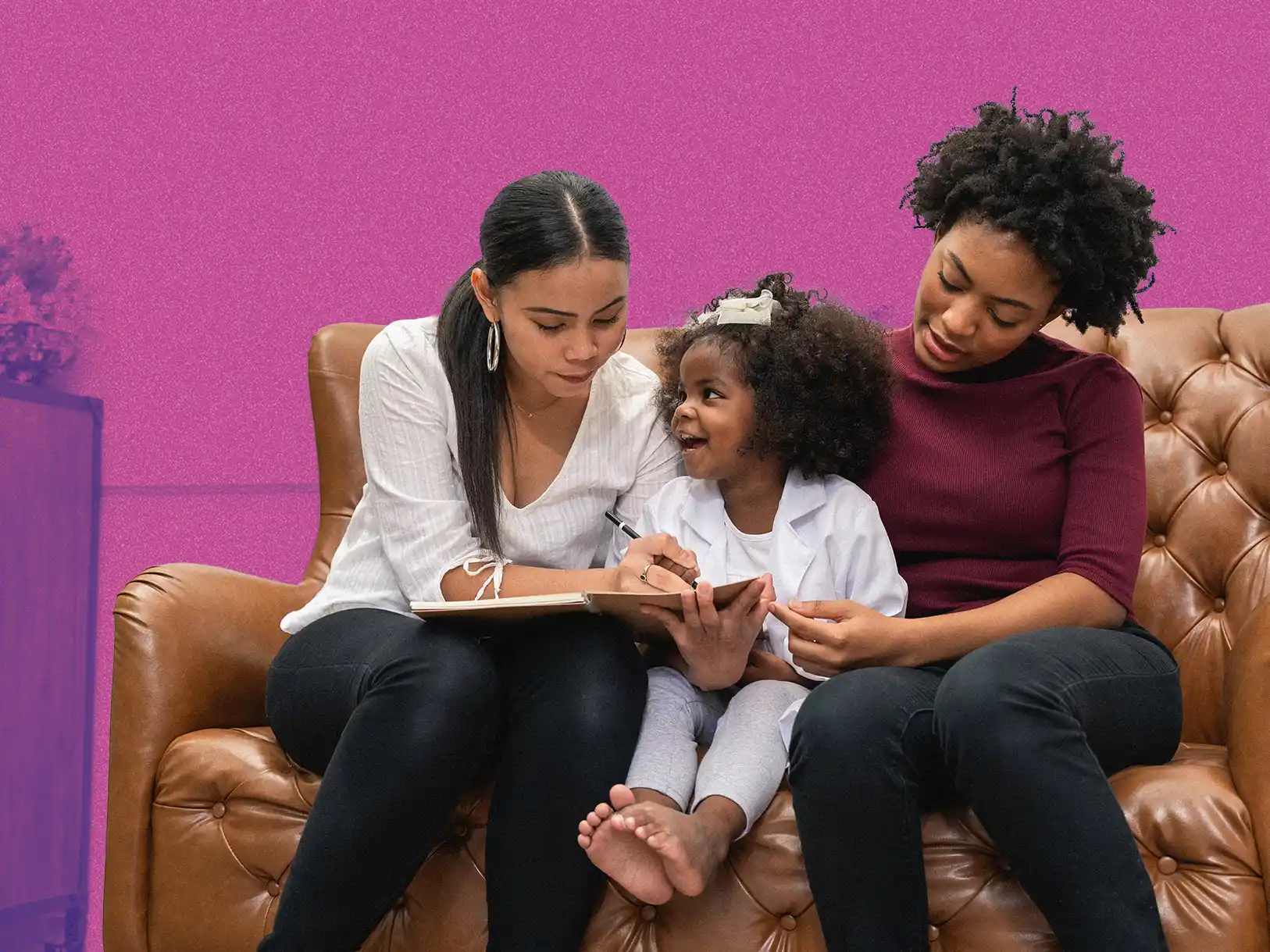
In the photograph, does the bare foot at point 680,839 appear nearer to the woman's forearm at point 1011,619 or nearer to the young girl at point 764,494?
the young girl at point 764,494

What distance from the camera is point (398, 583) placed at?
1.72 meters

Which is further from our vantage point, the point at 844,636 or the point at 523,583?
the point at 523,583

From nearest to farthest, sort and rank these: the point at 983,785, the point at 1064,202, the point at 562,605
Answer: the point at 983,785 < the point at 562,605 < the point at 1064,202

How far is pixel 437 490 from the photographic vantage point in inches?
64.9

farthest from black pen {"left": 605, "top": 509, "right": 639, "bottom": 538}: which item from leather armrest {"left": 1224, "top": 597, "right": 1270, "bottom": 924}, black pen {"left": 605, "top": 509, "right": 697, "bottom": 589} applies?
leather armrest {"left": 1224, "top": 597, "right": 1270, "bottom": 924}

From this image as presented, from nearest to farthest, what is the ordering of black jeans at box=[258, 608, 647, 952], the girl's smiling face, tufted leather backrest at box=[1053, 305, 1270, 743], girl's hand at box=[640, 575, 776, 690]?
black jeans at box=[258, 608, 647, 952] → girl's hand at box=[640, 575, 776, 690] → the girl's smiling face → tufted leather backrest at box=[1053, 305, 1270, 743]

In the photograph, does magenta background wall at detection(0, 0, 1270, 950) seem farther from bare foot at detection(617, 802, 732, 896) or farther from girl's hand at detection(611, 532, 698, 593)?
bare foot at detection(617, 802, 732, 896)

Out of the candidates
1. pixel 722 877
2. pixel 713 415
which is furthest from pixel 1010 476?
pixel 722 877

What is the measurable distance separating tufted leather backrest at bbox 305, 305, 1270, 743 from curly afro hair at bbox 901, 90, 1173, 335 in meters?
0.34

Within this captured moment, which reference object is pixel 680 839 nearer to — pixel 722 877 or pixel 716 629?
pixel 722 877

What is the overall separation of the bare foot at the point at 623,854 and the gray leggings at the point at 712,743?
92mm

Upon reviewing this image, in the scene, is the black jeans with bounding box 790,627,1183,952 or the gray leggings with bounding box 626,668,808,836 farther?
the gray leggings with bounding box 626,668,808,836

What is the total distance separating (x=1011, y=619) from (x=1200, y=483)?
640mm

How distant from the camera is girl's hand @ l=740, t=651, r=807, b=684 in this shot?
1625mm
